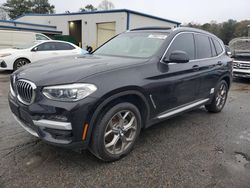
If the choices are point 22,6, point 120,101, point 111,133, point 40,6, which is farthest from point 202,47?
point 40,6

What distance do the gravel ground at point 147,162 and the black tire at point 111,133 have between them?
0.13 metres

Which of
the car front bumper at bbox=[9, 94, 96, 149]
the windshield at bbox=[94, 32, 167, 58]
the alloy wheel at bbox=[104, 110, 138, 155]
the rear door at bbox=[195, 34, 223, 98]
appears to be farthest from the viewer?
the rear door at bbox=[195, 34, 223, 98]

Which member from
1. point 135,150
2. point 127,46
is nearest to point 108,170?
point 135,150

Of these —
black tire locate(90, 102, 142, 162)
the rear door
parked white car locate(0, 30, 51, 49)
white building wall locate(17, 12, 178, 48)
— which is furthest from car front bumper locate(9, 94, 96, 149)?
white building wall locate(17, 12, 178, 48)

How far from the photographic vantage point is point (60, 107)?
2219 mm

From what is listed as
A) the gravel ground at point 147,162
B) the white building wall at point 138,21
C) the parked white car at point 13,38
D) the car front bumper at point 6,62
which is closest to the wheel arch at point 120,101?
the gravel ground at point 147,162

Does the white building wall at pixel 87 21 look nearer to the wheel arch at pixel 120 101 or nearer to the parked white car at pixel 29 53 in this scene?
the parked white car at pixel 29 53

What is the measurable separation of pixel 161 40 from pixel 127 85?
4.02 feet

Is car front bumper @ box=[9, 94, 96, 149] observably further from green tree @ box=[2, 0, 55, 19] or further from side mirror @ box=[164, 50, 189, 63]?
green tree @ box=[2, 0, 55, 19]

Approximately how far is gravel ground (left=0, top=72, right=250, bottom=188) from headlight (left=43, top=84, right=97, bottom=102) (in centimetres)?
92

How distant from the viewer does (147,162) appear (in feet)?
9.18

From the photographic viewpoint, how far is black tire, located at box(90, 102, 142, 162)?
8.09 ft

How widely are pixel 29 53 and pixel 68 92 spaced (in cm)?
804

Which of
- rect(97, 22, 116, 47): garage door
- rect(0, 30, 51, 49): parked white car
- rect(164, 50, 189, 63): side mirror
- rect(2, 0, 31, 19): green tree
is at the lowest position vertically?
rect(164, 50, 189, 63): side mirror
